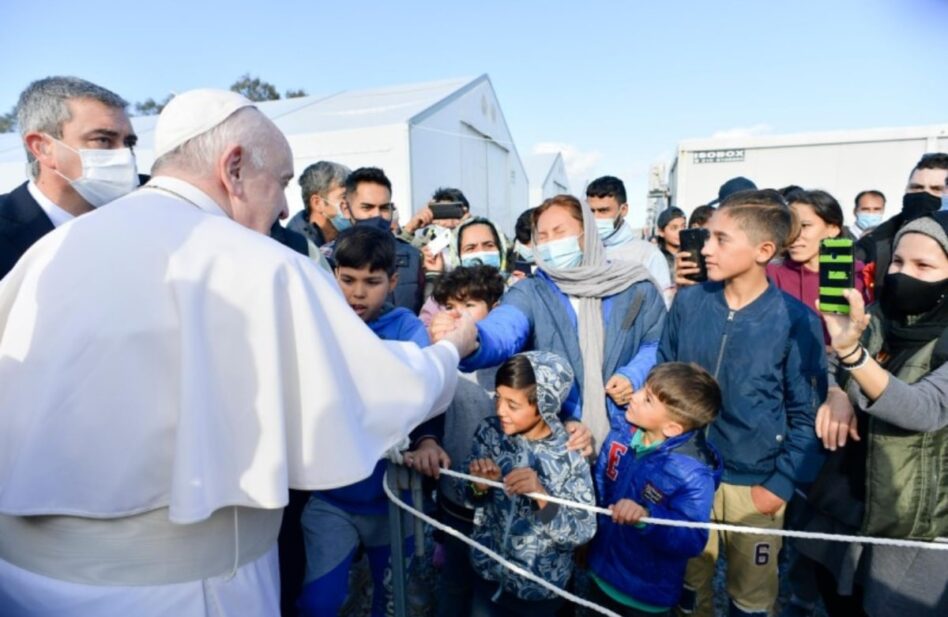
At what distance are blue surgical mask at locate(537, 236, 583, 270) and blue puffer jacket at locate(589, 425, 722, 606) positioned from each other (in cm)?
99

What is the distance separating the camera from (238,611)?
1.38 meters

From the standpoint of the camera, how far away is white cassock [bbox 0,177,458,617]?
1.21m

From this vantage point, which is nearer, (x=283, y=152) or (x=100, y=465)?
(x=100, y=465)

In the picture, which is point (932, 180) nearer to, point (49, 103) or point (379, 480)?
Answer: point (379, 480)

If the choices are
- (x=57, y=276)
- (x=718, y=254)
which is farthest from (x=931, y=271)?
(x=57, y=276)

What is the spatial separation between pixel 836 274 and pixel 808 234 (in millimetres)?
2034

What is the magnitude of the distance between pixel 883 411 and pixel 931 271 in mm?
578

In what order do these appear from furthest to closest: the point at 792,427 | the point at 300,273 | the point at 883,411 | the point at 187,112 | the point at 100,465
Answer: the point at 792,427
the point at 883,411
the point at 187,112
the point at 300,273
the point at 100,465

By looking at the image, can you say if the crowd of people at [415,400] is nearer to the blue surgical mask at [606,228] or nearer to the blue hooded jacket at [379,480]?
the blue hooded jacket at [379,480]

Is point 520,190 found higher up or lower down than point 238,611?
higher up

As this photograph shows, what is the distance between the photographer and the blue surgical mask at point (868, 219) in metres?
6.65

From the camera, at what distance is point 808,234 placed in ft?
11.6

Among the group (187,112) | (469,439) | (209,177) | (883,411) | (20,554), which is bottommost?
(469,439)

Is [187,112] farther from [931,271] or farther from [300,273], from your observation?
[931,271]
